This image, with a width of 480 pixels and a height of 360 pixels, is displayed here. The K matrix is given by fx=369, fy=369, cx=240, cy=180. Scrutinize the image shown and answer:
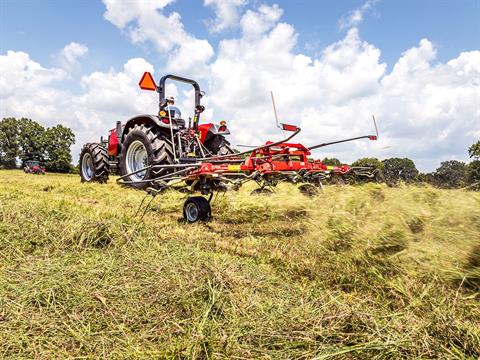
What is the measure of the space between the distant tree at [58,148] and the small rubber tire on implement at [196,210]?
120ft

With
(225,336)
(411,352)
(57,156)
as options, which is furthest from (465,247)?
(57,156)

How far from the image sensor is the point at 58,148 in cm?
3850

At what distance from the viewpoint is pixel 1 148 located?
38.8 meters

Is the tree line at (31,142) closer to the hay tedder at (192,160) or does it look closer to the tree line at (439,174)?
the hay tedder at (192,160)

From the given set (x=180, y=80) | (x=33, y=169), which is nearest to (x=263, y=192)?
(x=180, y=80)

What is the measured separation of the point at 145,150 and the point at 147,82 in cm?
122

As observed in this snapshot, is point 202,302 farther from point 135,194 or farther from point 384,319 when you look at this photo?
point 135,194

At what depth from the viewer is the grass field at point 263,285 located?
1507 mm

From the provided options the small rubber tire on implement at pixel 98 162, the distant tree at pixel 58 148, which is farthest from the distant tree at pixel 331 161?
the distant tree at pixel 58 148

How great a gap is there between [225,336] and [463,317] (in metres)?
1.19

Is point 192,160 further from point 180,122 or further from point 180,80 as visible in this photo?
point 180,80

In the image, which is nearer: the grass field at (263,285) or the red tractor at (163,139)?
the grass field at (263,285)

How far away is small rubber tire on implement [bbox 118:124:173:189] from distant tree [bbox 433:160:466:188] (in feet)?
12.5

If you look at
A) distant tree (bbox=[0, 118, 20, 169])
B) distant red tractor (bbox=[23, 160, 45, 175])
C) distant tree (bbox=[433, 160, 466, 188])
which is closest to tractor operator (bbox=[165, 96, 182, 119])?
distant tree (bbox=[433, 160, 466, 188])
